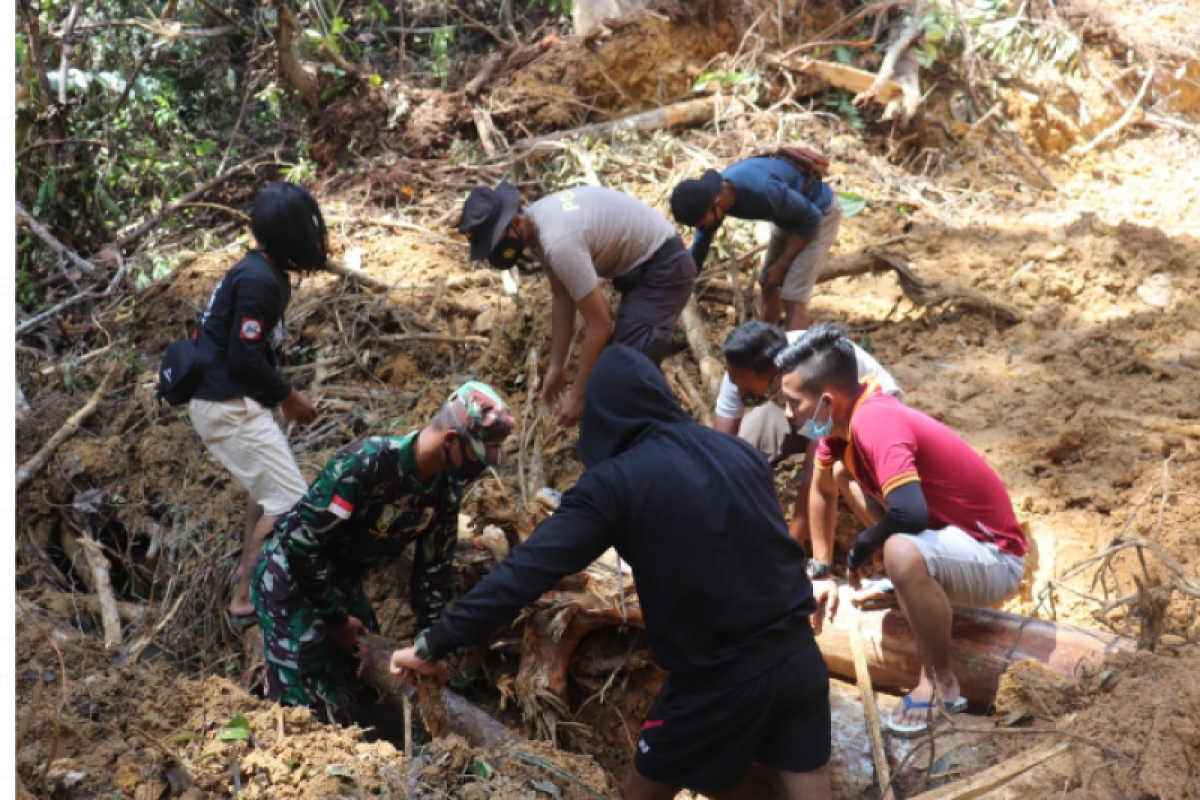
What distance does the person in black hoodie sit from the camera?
9.28 feet

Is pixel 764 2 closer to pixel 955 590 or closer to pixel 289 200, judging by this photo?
pixel 289 200

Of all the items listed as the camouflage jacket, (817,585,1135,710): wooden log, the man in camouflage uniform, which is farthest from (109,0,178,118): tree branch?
(817,585,1135,710): wooden log

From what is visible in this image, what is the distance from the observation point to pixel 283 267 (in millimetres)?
4254

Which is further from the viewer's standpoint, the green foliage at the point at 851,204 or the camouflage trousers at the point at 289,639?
the green foliage at the point at 851,204

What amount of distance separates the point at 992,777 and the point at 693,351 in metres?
3.42

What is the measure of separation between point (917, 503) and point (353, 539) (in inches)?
80.4

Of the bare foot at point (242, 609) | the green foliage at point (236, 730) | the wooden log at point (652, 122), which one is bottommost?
the bare foot at point (242, 609)

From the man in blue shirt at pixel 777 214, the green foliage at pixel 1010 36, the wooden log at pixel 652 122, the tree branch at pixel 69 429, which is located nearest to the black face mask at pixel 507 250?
the man in blue shirt at pixel 777 214

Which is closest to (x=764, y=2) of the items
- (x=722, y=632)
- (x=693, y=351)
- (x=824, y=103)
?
(x=824, y=103)

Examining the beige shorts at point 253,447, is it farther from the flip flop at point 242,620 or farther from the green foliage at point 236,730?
the green foliage at point 236,730

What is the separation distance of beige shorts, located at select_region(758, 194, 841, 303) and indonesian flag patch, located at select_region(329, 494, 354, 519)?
9.96 ft

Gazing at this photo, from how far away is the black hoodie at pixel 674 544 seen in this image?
111 inches

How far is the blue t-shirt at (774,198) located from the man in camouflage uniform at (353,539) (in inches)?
87.6

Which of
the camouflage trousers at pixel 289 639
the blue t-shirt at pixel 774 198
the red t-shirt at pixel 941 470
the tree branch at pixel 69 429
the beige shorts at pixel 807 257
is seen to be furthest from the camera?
the tree branch at pixel 69 429
